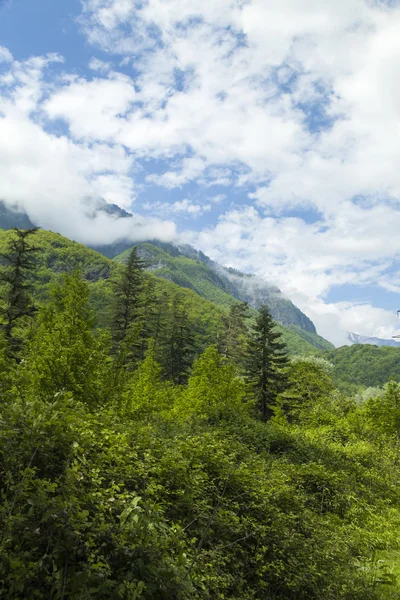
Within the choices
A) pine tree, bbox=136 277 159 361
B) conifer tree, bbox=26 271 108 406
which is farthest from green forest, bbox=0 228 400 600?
pine tree, bbox=136 277 159 361

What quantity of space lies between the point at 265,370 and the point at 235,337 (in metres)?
14.9

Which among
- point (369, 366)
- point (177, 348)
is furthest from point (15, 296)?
point (369, 366)

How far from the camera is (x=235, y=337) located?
48.8 metres

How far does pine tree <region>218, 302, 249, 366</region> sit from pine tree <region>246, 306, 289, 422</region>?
8807 mm

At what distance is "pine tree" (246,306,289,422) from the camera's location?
3362 cm

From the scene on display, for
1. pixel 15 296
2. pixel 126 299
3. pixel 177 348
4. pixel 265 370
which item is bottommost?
pixel 177 348

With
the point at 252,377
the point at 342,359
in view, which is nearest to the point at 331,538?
the point at 252,377

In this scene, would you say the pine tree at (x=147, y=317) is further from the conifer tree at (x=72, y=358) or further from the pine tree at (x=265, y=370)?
the conifer tree at (x=72, y=358)

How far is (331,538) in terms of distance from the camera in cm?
793

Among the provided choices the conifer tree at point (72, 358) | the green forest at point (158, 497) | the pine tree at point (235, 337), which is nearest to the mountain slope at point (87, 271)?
the pine tree at point (235, 337)

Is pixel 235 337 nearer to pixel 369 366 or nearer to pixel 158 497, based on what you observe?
pixel 158 497

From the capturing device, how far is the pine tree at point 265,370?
3362 cm

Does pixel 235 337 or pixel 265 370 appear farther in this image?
pixel 235 337

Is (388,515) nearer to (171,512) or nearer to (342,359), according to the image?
(171,512)
